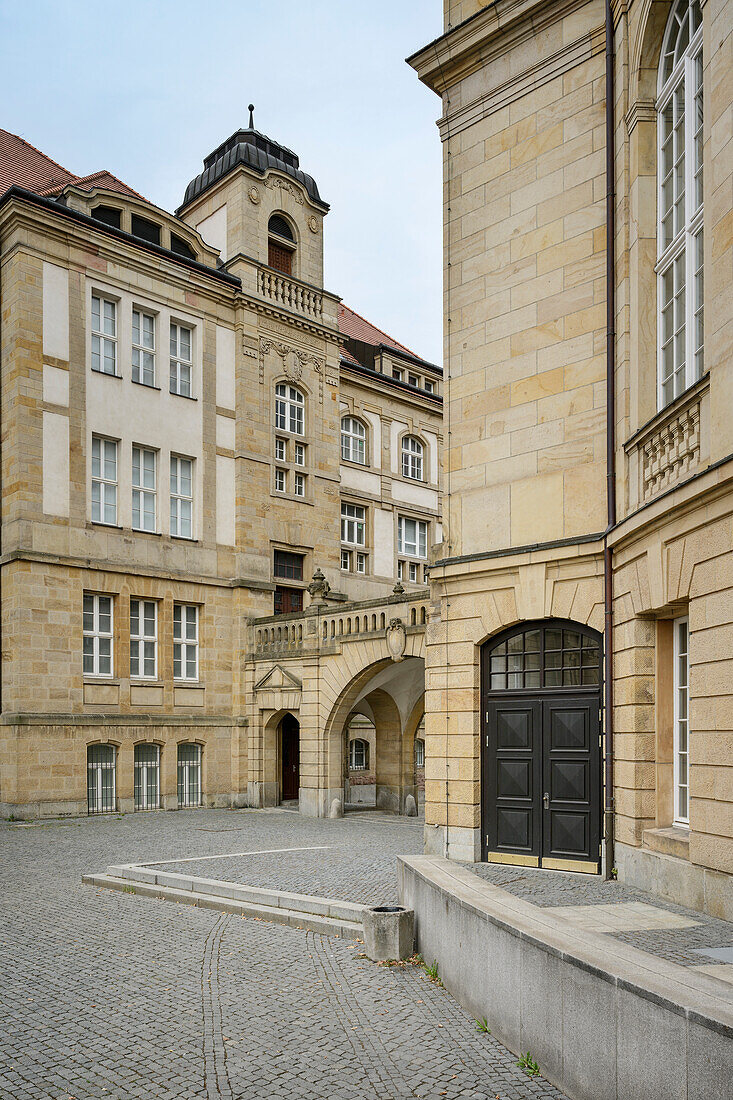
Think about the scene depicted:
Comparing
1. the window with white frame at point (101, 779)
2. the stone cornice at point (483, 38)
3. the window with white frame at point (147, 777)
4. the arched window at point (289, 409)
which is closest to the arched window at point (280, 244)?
the arched window at point (289, 409)

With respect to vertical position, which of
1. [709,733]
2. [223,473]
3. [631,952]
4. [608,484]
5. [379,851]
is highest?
[223,473]

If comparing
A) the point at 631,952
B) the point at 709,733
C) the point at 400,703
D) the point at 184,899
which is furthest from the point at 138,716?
the point at 631,952

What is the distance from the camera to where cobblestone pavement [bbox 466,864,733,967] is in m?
7.38

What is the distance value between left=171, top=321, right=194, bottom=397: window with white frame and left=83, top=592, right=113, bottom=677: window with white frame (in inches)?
253

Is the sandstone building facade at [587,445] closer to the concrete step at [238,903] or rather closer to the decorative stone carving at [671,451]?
the decorative stone carving at [671,451]

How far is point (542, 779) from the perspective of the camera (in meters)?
13.3

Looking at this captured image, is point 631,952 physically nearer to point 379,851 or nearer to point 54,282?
point 379,851

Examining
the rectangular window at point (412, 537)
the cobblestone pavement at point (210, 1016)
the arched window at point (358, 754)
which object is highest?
the rectangular window at point (412, 537)

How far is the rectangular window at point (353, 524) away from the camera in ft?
115

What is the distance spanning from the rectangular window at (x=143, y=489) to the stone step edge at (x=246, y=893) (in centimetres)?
1397

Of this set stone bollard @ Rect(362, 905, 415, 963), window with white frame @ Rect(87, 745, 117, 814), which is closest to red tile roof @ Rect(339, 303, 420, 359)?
window with white frame @ Rect(87, 745, 117, 814)

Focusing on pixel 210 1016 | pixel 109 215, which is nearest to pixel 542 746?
pixel 210 1016

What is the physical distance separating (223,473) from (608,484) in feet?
61.0

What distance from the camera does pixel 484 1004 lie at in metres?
7.23
